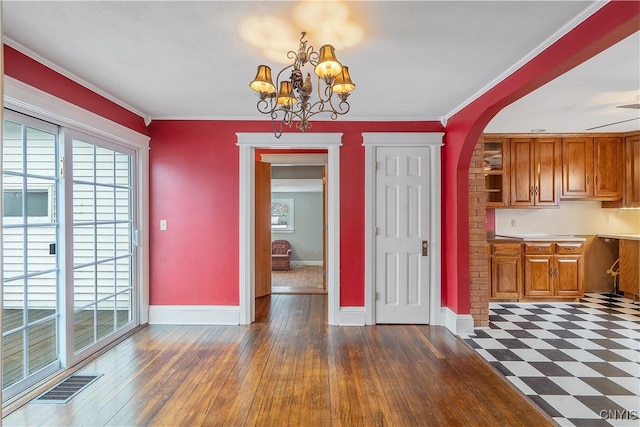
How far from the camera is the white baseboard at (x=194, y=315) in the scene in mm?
3924

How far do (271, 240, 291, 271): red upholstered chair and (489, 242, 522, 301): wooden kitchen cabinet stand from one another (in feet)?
15.1

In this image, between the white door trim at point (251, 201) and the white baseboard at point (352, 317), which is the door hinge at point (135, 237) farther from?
the white baseboard at point (352, 317)

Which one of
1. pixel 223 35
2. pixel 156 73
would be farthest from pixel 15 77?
pixel 223 35

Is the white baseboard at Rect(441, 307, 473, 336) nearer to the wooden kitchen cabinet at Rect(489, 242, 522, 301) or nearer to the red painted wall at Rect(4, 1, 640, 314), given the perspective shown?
the red painted wall at Rect(4, 1, 640, 314)

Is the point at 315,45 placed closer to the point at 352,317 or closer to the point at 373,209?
the point at 373,209

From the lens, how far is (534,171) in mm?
4973

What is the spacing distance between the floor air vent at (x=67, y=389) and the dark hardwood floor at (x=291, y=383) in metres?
0.06

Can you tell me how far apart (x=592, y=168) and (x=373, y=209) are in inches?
138

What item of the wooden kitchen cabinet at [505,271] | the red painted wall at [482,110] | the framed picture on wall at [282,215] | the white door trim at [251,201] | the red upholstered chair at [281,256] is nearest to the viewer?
the red painted wall at [482,110]

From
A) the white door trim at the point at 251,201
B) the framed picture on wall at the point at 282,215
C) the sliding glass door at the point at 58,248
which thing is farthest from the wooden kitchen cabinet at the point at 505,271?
the framed picture on wall at the point at 282,215

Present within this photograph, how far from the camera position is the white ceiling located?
1938mm

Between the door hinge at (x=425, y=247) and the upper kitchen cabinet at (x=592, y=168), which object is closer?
the door hinge at (x=425, y=247)

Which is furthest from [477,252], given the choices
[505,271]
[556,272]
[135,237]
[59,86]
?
[59,86]

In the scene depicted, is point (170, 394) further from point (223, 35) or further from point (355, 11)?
point (355, 11)
